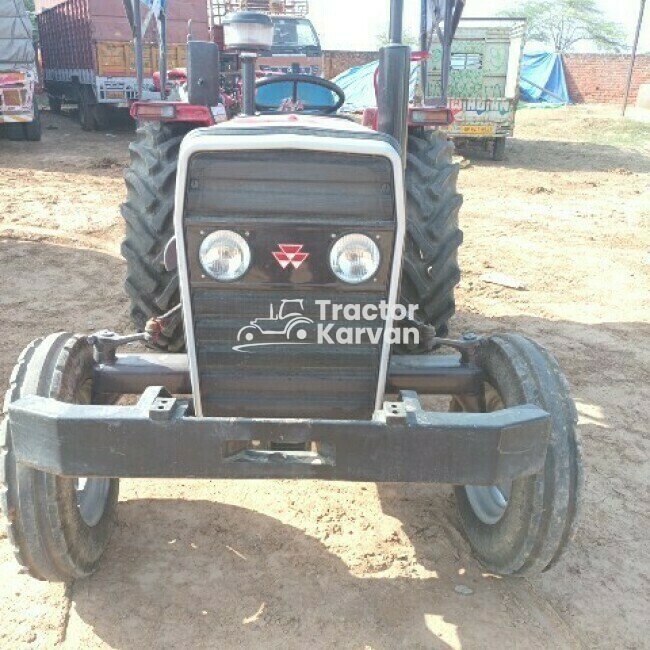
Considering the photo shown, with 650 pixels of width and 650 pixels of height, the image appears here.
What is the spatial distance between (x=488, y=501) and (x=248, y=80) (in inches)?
98.1

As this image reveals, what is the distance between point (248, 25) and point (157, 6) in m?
1.40

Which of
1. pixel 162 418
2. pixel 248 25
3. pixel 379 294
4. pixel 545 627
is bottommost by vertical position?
pixel 545 627

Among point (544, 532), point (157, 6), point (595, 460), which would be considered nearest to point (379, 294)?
point (544, 532)

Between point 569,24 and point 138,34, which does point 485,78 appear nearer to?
→ point 138,34

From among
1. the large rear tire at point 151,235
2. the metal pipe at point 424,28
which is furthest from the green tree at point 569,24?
the large rear tire at point 151,235

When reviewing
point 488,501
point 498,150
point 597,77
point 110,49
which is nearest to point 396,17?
point 488,501

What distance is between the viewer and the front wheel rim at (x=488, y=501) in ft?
9.29

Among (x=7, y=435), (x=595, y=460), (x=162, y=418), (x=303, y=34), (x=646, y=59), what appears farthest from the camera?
(x=646, y=59)

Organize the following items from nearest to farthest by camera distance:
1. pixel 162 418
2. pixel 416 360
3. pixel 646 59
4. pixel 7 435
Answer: pixel 162 418, pixel 7 435, pixel 416 360, pixel 646 59

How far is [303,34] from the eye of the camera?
13.6 m

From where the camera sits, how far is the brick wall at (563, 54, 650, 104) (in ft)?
83.2

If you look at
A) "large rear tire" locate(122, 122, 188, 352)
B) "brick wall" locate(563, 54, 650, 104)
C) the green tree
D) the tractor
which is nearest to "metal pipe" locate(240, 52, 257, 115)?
"large rear tire" locate(122, 122, 188, 352)

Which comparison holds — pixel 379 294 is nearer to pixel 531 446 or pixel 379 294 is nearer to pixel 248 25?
pixel 531 446

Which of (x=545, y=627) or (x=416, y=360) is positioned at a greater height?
(x=416, y=360)
